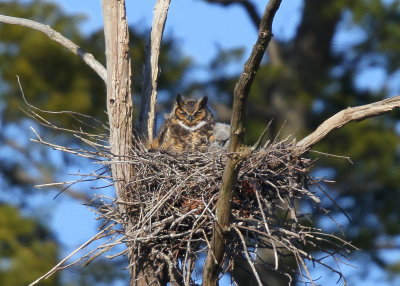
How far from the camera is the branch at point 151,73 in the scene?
4910mm

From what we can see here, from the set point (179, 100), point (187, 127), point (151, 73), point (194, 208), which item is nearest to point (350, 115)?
point (194, 208)

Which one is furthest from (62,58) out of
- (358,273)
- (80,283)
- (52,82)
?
(358,273)

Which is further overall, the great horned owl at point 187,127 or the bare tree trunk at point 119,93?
the great horned owl at point 187,127

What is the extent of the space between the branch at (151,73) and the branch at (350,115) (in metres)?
0.95

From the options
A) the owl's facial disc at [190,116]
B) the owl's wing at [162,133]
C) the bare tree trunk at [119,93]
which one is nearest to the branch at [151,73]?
the owl's wing at [162,133]

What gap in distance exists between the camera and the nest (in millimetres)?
4062

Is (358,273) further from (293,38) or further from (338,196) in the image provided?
(293,38)

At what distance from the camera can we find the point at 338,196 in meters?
10.8

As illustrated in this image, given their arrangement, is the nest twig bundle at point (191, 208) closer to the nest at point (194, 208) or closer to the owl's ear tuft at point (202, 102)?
the nest at point (194, 208)

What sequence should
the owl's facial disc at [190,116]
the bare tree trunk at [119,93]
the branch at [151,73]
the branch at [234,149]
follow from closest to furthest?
the branch at [234,149]
the bare tree trunk at [119,93]
the branch at [151,73]
the owl's facial disc at [190,116]

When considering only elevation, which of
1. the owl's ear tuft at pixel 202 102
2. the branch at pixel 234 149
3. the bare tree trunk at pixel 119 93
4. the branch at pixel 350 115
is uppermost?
the owl's ear tuft at pixel 202 102

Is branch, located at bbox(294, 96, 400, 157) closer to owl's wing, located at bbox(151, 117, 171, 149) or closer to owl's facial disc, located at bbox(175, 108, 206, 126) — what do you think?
owl's wing, located at bbox(151, 117, 171, 149)

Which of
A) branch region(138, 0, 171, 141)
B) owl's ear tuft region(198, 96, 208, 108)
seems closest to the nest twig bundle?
branch region(138, 0, 171, 141)

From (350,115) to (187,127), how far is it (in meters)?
1.67
